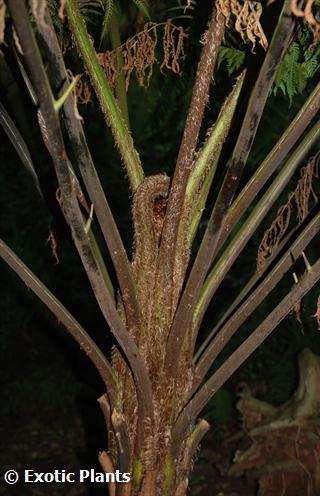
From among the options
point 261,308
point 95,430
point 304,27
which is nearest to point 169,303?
point 304,27

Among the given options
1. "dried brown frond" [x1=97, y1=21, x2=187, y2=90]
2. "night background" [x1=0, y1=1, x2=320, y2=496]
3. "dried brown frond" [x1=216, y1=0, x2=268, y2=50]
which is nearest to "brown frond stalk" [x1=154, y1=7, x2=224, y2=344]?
"dried brown frond" [x1=216, y1=0, x2=268, y2=50]

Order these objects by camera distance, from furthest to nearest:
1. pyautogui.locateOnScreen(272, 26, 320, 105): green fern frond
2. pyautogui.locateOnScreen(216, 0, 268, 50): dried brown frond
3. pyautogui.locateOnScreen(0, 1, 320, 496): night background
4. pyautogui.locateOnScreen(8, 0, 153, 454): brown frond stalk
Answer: pyautogui.locateOnScreen(0, 1, 320, 496): night background
pyautogui.locateOnScreen(272, 26, 320, 105): green fern frond
pyautogui.locateOnScreen(216, 0, 268, 50): dried brown frond
pyautogui.locateOnScreen(8, 0, 153, 454): brown frond stalk

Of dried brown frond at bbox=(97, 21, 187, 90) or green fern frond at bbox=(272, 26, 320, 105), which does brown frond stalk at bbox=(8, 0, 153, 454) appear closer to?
dried brown frond at bbox=(97, 21, 187, 90)

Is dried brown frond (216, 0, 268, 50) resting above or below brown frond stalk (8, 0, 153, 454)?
above

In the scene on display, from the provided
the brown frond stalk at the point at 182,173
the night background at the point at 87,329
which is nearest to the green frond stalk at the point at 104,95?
the brown frond stalk at the point at 182,173

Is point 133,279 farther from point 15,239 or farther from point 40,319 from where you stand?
point 40,319

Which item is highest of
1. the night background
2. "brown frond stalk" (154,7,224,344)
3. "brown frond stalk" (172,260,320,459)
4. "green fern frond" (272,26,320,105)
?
the night background

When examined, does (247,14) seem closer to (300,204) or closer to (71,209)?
(71,209)

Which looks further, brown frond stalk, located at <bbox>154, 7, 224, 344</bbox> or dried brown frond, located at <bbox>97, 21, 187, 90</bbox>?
dried brown frond, located at <bbox>97, 21, 187, 90</bbox>
